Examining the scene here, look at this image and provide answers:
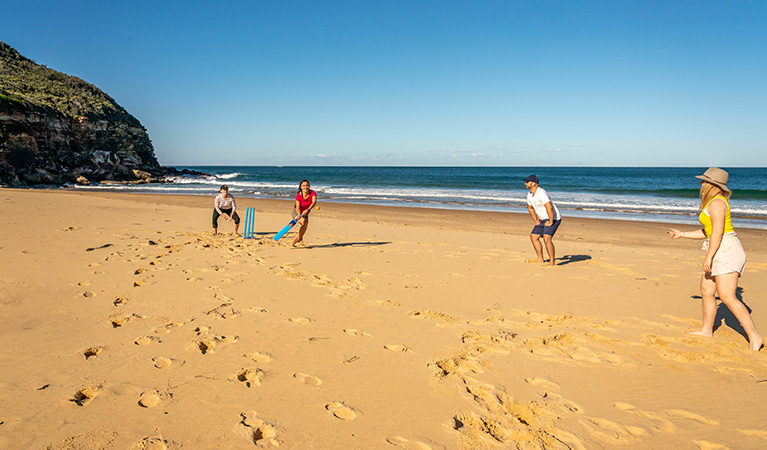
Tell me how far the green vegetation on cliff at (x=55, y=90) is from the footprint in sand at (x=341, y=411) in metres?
45.3

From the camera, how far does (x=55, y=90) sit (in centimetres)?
4666

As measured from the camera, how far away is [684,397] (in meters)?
3.18

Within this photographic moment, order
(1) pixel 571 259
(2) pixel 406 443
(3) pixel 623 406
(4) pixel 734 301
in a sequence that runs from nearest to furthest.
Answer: (2) pixel 406 443 → (3) pixel 623 406 → (4) pixel 734 301 → (1) pixel 571 259

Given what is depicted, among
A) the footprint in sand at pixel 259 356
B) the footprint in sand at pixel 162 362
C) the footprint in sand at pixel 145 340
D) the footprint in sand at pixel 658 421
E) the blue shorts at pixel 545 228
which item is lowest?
the footprint in sand at pixel 658 421

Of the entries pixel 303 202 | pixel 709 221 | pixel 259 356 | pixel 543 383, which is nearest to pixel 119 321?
pixel 259 356

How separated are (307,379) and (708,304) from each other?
4034 millimetres

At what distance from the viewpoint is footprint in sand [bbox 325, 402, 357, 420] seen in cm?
275

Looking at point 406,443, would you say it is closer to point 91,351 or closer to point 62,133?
point 91,351

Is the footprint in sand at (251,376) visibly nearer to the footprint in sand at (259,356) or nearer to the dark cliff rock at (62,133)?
the footprint in sand at (259,356)

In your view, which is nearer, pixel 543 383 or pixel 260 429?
pixel 260 429

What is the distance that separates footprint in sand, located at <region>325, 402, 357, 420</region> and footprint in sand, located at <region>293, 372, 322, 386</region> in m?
0.31

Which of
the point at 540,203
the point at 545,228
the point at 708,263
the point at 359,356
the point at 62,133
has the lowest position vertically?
the point at 359,356

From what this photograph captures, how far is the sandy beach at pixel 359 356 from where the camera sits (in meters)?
2.61

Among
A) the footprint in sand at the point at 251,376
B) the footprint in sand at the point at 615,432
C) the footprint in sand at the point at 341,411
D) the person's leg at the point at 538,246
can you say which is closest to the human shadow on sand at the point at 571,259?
the person's leg at the point at 538,246
